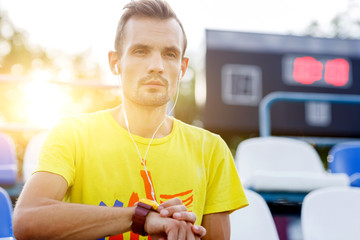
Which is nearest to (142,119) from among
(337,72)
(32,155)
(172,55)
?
(172,55)

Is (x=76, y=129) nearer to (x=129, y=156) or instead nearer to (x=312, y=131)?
(x=129, y=156)

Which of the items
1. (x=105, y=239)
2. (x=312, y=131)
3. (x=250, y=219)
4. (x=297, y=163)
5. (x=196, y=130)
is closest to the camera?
(x=105, y=239)

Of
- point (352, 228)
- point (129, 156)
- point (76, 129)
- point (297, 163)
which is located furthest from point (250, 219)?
point (297, 163)

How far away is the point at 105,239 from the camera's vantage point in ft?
4.20

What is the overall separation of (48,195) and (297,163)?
79.7 inches

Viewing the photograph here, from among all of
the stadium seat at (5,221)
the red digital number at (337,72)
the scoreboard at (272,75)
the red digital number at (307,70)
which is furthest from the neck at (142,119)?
the red digital number at (337,72)

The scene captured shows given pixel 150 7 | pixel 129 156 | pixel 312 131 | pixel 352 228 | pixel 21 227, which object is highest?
pixel 150 7

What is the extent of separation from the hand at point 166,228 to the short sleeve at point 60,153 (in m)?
0.29

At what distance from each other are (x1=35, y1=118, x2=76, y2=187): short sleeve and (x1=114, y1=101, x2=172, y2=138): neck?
8.1 inches

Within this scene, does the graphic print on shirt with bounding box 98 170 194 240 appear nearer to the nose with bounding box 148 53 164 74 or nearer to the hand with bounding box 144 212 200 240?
the hand with bounding box 144 212 200 240

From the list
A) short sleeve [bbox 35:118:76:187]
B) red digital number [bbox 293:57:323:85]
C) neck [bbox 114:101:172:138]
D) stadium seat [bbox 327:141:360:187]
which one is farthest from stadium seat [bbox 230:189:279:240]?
red digital number [bbox 293:57:323:85]

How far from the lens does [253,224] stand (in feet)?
5.51

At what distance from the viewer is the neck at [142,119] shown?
1.43 m

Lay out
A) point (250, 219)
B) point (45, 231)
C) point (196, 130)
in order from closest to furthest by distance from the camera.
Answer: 1. point (45, 231)
2. point (196, 130)
3. point (250, 219)
